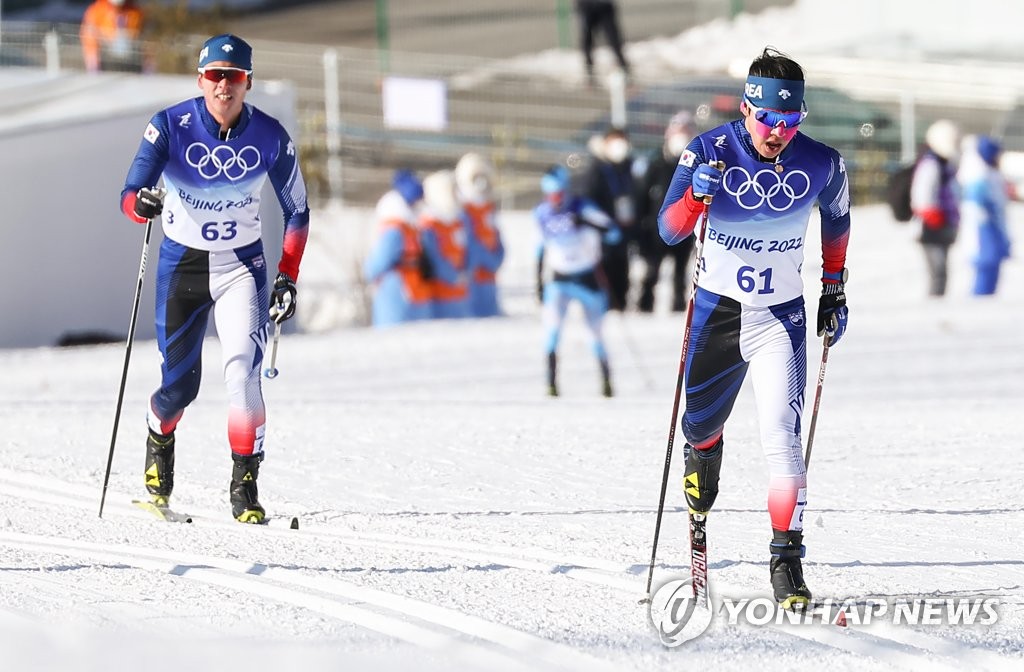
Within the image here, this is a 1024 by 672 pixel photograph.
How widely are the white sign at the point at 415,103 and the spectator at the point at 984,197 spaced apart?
7.81 meters

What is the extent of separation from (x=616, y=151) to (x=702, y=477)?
10404 millimetres

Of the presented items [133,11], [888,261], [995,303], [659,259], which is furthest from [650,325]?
[133,11]

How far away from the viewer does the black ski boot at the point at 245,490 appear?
778cm

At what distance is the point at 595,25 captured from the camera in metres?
24.9

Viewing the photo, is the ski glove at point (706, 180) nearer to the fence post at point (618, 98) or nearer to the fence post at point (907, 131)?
the fence post at point (618, 98)

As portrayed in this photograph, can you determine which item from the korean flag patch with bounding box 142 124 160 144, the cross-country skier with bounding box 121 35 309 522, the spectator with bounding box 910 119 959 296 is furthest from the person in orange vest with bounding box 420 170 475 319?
the korean flag patch with bounding box 142 124 160 144

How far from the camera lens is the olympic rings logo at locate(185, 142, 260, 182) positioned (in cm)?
749

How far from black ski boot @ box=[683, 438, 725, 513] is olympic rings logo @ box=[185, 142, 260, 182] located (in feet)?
7.66

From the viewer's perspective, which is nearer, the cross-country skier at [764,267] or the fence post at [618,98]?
the cross-country skier at [764,267]

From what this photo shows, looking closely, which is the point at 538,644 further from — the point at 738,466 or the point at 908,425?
the point at 908,425

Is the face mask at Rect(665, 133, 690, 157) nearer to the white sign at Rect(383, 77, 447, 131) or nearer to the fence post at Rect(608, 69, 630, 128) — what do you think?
the fence post at Rect(608, 69, 630, 128)

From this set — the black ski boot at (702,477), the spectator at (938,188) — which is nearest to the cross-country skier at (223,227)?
the black ski boot at (702,477)

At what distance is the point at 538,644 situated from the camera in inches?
229

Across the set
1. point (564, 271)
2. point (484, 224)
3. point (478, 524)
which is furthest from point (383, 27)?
point (478, 524)
